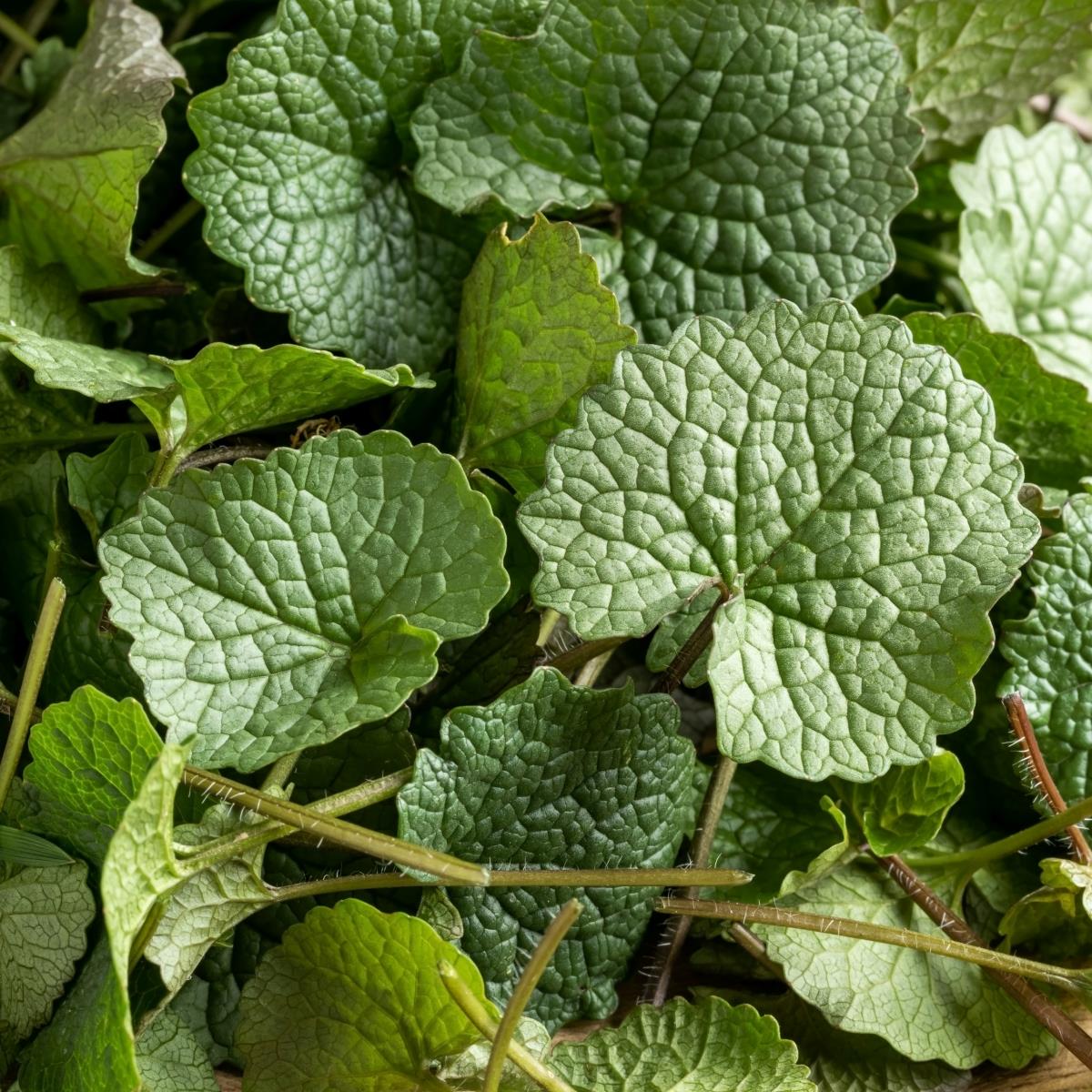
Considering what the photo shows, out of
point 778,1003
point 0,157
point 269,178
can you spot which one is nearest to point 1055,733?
point 778,1003

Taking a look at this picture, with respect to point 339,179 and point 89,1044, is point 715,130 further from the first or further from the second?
point 89,1044

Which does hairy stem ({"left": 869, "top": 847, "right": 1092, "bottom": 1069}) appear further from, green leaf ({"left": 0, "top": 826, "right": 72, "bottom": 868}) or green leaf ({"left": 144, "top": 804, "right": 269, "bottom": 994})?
green leaf ({"left": 0, "top": 826, "right": 72, "bottom": 868})

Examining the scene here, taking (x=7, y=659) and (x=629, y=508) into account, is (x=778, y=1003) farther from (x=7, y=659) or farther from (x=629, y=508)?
(x=7, y=659)

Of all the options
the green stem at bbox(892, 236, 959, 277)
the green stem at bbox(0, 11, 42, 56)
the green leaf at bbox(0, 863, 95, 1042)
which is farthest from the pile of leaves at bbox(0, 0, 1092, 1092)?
the green stem at bbox(0, 11, 42, 56)

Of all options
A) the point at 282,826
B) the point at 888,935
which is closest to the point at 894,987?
the point at 888,935

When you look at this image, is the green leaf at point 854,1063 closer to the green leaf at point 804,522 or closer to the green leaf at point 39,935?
the green leaf at point 804,522

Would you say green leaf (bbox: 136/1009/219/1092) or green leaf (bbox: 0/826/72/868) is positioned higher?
green leaf (bbox: 0/826/72/868)
